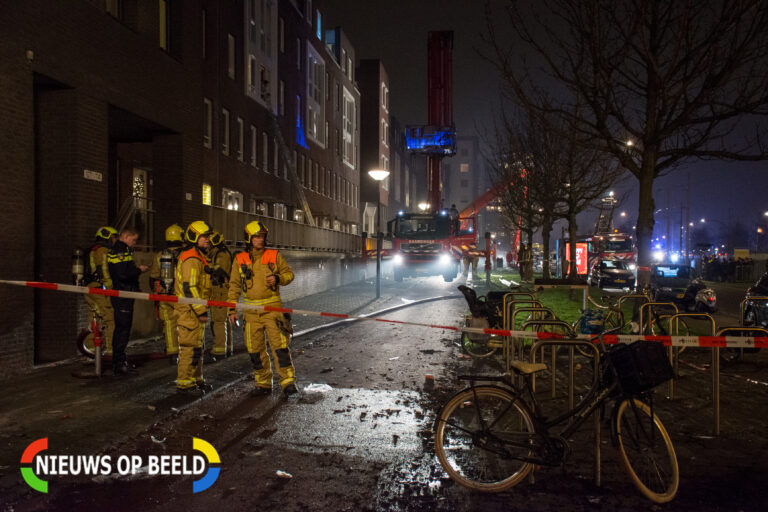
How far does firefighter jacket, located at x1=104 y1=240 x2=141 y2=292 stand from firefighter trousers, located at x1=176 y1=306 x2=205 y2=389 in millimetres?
1749

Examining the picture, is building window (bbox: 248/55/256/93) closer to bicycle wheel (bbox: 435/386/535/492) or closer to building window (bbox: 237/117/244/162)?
building window (bbox: 237/117/244/162)

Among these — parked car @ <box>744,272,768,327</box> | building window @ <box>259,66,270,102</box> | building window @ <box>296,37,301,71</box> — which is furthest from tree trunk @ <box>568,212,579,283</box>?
building window @ <box>296,37,301,71</box>

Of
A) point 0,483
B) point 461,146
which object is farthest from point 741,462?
point 461,146

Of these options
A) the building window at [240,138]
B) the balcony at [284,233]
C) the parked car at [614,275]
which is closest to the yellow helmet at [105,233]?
the balcony at [284,233]

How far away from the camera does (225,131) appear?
71.7 feet

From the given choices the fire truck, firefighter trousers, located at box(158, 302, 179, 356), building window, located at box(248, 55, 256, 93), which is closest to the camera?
firefighter trousers, located at box(158, 302, 179, 356)

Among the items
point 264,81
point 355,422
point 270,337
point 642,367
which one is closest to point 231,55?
point 264,81

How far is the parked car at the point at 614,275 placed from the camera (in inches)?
1041

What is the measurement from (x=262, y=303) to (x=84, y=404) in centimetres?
222

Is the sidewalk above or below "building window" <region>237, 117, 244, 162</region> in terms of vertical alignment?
below

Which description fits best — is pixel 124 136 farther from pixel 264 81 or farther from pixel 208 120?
pixel 264 81

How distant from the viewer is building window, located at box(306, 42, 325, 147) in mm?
32844

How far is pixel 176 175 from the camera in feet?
43.1

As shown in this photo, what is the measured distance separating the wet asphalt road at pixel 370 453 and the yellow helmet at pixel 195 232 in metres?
1.89
